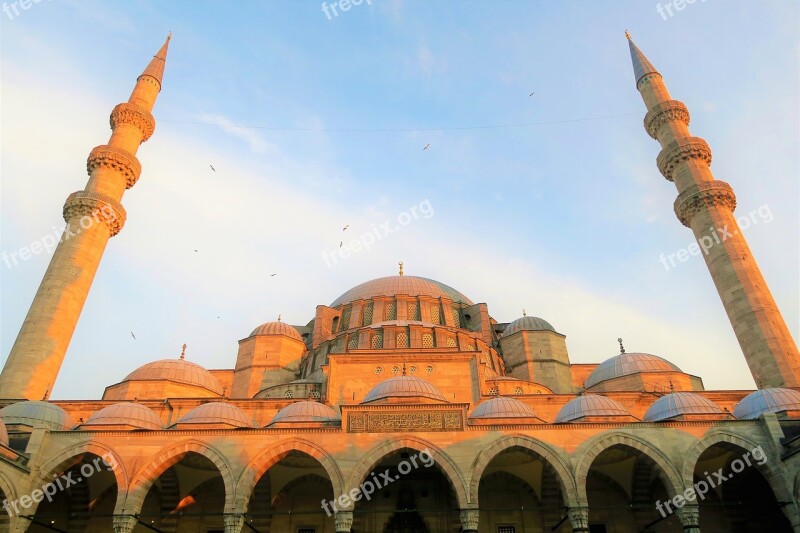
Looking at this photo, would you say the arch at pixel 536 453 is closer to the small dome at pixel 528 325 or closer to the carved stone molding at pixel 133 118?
the small dome at pixel 528 325

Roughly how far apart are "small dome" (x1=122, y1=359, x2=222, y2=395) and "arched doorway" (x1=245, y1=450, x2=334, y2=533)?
590 centimetres

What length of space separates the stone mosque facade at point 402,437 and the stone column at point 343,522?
30 mm

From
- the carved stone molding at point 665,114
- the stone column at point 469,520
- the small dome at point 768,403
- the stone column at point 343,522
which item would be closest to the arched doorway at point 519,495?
the stone column at point 469,520

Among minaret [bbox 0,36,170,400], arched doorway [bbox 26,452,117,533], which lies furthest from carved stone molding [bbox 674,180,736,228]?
minaret [bbox 0,36,170,400]

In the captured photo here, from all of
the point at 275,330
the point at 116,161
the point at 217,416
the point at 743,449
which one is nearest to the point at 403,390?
the point at 217,416

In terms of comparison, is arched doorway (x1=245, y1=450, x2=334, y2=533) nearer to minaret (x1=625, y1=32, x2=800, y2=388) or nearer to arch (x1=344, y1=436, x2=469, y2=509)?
arch (x1=344, y1=436, x2=469, y2=509)

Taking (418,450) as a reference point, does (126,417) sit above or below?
above

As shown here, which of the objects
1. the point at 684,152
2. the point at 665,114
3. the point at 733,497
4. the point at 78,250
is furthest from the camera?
the point at 665,114

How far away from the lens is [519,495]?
15633 millimetres

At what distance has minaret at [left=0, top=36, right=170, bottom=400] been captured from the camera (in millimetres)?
16734

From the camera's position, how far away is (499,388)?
19.4 metres

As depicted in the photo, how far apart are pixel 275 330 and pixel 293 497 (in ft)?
30.5

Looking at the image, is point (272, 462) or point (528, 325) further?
point (528, 325)

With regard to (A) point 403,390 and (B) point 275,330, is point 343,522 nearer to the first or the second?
(A) point 403,390
